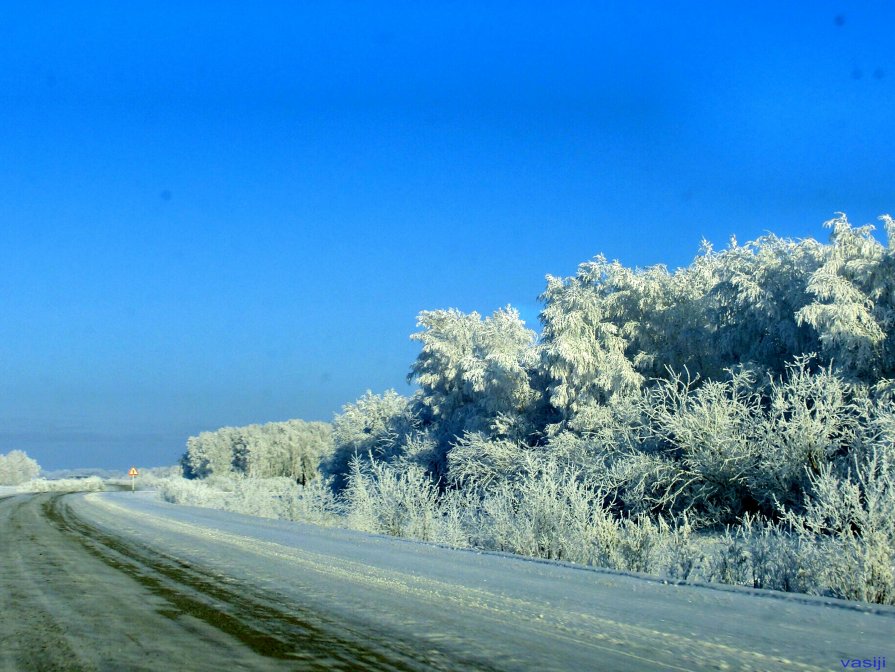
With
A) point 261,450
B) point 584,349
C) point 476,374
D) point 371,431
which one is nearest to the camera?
point 584,349

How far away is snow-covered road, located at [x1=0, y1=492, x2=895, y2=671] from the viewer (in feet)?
16.4

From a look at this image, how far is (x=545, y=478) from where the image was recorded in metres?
14.7

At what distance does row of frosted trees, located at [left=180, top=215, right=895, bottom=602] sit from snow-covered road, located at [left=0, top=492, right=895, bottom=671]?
214 cm

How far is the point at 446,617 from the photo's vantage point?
636 cm

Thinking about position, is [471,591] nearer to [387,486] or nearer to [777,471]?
[777,471]

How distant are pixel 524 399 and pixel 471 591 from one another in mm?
23632

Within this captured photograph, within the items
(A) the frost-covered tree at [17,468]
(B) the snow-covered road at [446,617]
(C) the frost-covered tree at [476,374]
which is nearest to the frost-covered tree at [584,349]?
(C) the frost-covered tree at [476,374]

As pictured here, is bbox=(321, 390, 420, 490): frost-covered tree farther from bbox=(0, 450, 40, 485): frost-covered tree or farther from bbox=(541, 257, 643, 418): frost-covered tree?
bbox=(0, 450, 40, 485): frost-covered tree

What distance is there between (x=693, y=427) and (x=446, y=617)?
13.3 meters

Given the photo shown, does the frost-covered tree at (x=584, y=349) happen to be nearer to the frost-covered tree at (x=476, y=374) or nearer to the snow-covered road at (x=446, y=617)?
the frost-covered tree at (x=476, y=374)

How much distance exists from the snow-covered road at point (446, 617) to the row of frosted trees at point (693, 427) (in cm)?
214

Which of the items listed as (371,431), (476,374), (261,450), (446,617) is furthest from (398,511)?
(261,450)

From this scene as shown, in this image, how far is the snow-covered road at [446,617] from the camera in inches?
196

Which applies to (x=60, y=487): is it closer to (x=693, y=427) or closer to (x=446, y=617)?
(x=693, y=427)
